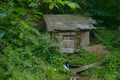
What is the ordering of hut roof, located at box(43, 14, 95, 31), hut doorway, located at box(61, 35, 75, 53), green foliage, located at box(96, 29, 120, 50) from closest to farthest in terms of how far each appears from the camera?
hut roof, located at box(43, 14, 95, 31) → hut doorway, located at box(61, 35, 75, 53) → green foliage, located at box(96, 29, 120, 50)

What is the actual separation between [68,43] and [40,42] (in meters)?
1.68

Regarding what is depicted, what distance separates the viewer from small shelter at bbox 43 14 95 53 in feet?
38.2

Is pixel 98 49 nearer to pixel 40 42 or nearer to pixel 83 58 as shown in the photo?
pixel 83 58

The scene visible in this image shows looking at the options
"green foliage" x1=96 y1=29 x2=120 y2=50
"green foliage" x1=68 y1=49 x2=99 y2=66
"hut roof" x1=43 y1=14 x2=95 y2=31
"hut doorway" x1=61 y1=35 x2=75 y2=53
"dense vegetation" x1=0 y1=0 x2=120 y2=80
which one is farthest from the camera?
"green foliage" x1=96 y1=29 x2=120 y2=50

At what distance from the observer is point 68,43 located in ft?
38.9

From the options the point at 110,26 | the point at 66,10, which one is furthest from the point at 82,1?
the point at 110,26

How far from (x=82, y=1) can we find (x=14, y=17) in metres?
13.1

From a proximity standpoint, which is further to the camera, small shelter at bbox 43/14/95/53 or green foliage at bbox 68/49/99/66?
small shelter at bbox 43/14/95/53

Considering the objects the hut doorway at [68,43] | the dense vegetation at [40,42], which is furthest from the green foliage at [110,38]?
the hut doorway at [68,43]

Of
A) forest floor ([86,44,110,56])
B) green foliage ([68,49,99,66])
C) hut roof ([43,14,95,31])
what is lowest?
forest floor ([86,44,110,56])

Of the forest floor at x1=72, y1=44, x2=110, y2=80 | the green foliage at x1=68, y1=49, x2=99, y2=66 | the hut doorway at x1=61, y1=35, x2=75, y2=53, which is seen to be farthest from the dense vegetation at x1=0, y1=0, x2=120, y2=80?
the hut doorway at x1=61, y1=35, x2=75, y2=53

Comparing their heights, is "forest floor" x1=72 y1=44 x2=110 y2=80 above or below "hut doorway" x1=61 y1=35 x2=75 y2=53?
below

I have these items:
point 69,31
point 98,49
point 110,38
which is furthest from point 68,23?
point 110,38

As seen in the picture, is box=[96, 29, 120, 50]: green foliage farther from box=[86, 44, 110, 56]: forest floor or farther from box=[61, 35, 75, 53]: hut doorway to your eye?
box=[61, 35, 75, 53]: hut doorway
